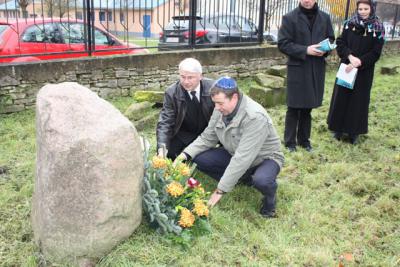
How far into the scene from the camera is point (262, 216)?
339 cm

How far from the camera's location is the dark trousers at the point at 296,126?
4828 millimetres

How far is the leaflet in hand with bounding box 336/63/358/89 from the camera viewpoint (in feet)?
15.7

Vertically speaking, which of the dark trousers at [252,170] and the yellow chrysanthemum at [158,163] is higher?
the yellow chrysanthemum at [158,163]

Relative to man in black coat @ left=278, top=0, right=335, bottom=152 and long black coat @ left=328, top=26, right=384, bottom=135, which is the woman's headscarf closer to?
long black coat @ left=328, top=26, right=384, bottom=135

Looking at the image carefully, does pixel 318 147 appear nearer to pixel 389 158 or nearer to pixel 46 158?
pixel 389 158

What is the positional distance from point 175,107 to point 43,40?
11.8 ft

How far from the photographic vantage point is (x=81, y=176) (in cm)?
246

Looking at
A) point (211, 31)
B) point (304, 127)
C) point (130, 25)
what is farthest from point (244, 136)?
point (211, 31)

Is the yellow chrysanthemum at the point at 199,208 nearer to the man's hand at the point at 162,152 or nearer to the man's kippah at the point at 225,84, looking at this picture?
the man's hand at the point at 162,152

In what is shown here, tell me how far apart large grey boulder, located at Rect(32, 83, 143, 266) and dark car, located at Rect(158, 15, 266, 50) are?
501cm

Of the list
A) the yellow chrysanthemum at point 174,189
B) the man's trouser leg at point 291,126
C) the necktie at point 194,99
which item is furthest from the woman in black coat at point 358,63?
the yellow chrysanthemum at point 174,189

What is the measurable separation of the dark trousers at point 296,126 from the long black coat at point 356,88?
1.65 ft

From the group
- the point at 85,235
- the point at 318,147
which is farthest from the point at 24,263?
the point at 318,147

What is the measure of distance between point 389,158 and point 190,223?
113 inches
